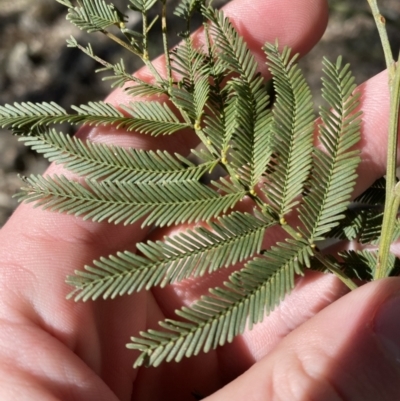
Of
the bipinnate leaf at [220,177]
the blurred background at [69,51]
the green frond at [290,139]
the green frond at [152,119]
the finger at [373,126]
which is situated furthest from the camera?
the blurred background at [69,51]

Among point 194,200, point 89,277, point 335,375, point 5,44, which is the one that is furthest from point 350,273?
point 5,44

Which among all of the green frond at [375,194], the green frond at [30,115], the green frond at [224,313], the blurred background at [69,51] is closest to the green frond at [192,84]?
the green frond at [30,115]

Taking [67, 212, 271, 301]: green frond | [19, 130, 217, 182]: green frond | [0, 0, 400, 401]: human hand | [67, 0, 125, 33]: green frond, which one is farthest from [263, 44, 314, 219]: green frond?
[67, 0, 125, 33]: green frond

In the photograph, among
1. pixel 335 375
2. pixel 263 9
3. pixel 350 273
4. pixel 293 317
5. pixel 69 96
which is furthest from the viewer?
pixel 69 96

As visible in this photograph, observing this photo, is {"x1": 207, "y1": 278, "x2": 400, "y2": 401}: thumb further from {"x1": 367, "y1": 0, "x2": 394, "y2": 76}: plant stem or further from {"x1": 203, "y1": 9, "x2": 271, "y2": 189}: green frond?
{"x1": 367, "y1": 0, "x2": 394, "y2": 76}: plant stem

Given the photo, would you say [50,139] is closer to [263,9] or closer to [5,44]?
[263,9]

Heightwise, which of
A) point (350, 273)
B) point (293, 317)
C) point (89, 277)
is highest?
point (89, 277)

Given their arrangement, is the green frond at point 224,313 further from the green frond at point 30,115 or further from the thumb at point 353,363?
the green frond at point 30,115
